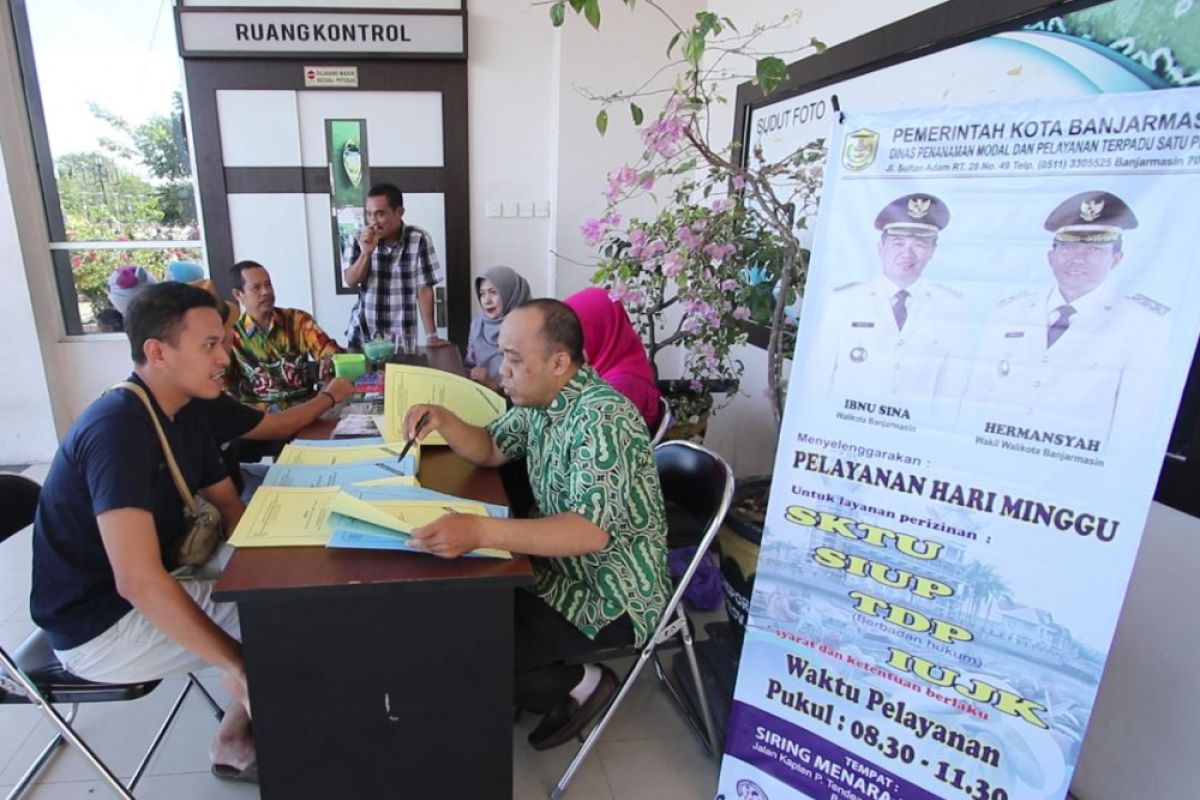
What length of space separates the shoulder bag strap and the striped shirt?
205 centimetres

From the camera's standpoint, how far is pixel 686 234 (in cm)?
177

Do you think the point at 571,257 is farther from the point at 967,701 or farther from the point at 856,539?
the point at 967,701

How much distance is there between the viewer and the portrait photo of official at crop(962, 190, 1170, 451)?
1.00m

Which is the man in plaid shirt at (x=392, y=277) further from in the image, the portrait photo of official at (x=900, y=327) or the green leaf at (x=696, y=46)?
the portrait photo of official at (x=900, y=327)

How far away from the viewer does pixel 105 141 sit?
3.71 metres

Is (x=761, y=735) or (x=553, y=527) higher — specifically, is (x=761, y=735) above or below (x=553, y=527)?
below

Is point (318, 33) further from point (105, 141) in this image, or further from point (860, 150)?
point (860, 150)

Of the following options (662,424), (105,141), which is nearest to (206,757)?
(662,424)

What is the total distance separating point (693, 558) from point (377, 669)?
711 millimetres

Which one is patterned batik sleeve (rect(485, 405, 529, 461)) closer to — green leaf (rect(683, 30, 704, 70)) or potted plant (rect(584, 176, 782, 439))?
potted plant (rect(584, 176, 782, 439))

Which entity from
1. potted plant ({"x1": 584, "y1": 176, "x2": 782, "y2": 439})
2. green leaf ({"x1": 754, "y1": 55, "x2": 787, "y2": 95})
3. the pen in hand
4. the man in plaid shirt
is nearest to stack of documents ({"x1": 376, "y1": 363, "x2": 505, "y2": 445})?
the pen in hand

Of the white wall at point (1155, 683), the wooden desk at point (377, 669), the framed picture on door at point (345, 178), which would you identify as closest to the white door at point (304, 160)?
the framed picture on door at point (345, 178)

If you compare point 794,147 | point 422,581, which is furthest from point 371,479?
point 794,147

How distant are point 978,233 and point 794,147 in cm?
166
